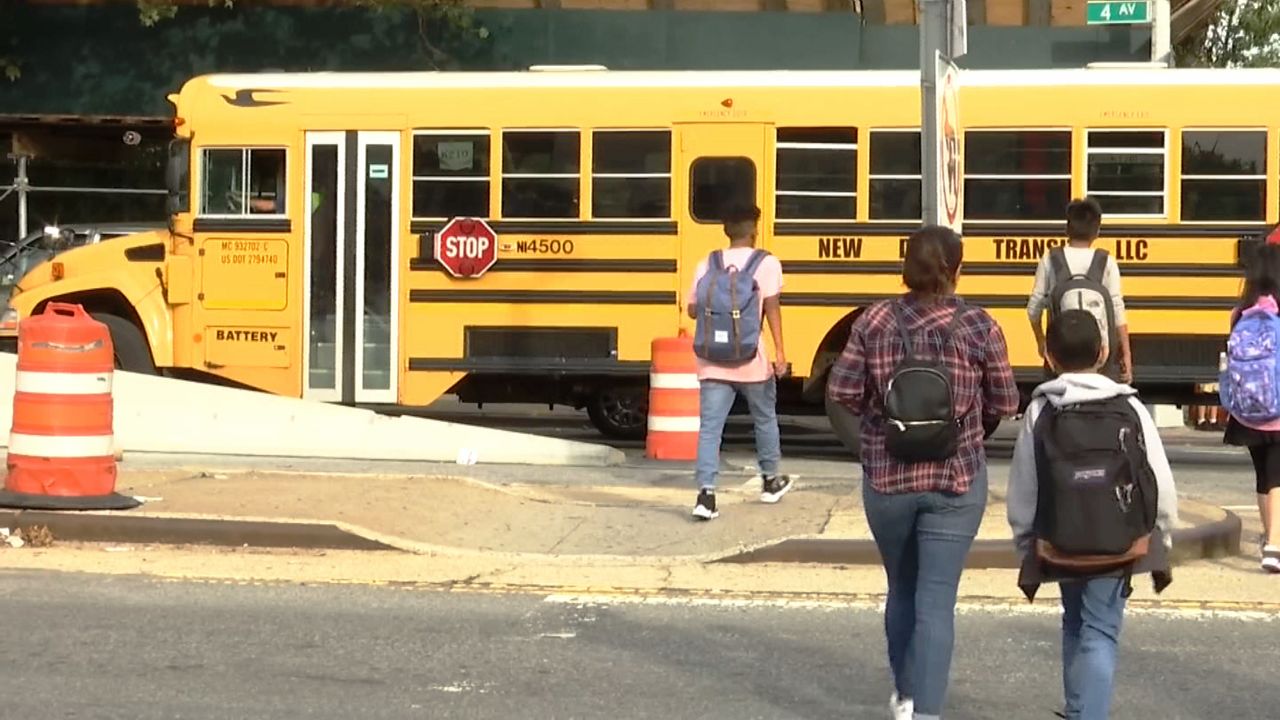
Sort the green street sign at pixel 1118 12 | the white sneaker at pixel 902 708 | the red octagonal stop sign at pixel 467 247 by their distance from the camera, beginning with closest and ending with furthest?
1. the white sneaker at pixel 902 708
2. the red octagonal stop sign at pixel 467 247
3. the green street sign at pixel 1118 12

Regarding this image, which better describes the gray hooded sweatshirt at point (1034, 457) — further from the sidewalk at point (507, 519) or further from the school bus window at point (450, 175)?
the school bus window at point (450, 175)

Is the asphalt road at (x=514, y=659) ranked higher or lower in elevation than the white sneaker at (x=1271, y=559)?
lower

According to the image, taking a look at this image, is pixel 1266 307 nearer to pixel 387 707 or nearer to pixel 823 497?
pixel 823 497

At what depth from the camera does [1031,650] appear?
7.02m

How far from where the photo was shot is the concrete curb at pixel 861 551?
Result: 8.58 meters

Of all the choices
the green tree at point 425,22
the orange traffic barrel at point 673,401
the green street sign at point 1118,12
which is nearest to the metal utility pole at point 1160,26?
the green street sign at point 1118,12

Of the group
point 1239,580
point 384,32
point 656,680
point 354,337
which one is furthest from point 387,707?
point 384,32

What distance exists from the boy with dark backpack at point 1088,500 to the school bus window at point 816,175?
8504 mm

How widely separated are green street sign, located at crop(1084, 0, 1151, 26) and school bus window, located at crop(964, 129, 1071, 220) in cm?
815

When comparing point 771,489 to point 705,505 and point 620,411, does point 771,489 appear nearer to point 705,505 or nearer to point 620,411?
point 705,505

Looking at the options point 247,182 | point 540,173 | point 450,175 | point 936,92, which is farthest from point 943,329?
point 247,182

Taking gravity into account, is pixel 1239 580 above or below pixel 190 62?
below

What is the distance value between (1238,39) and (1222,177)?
20034mm

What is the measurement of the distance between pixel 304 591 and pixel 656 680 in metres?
2.14
